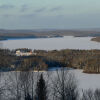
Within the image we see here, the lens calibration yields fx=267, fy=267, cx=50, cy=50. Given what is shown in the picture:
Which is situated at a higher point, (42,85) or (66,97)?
(42,85)

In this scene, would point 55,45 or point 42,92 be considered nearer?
point 42,92

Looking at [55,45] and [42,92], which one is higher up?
[55,45]

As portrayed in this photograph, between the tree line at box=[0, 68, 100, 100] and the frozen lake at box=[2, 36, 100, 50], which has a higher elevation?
the frozen lake at box=[2, 36, 100, 50]

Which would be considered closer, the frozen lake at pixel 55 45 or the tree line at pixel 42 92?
the tree line at pixel 42 92

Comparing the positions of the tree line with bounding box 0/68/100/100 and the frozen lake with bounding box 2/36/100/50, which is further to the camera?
the frozen lake with bounding box 2/36/100/50

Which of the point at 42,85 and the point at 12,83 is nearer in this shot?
the point at 42,85

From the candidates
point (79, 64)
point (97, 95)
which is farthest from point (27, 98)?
point (79, 64)

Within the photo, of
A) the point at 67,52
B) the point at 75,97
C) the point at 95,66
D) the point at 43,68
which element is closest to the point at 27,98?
the point at 75,97

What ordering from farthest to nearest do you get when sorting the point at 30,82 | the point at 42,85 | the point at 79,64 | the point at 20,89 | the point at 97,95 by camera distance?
the point at 79,64 → the point at 30,82 → the point at 20,89 → the point at 97,95 → the point at 42,85

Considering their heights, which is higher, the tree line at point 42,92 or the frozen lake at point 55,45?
the frozen lake at point 55,45

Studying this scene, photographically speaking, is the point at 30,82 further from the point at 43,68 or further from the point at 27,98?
the point at 43,68

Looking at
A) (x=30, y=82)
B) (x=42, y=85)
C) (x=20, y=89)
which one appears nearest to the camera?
(x=42, y=85)
